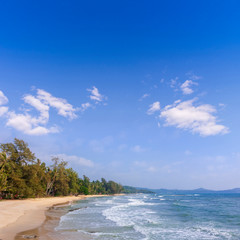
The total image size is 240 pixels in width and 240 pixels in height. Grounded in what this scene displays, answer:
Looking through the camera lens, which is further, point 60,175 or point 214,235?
point 60,175

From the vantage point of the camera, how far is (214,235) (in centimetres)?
1695

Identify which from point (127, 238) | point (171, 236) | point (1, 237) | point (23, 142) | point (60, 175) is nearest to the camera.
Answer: point (1, 237)

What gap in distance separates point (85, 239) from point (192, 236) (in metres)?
9.29

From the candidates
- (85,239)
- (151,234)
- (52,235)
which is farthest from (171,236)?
(52,235)

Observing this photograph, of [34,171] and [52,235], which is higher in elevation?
[34,171]

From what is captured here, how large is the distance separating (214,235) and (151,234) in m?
5.77

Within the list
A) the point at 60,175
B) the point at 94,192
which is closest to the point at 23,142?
the point at 60,175

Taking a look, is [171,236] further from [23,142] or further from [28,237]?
Answer: [23,142]

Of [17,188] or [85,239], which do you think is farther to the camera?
[17,188]

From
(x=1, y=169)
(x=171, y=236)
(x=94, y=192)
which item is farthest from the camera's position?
(x=94, y=192)

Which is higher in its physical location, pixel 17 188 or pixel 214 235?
pixel 17 188

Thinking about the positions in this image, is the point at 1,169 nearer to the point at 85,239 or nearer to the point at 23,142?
the point at 23,142

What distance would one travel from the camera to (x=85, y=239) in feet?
45.1

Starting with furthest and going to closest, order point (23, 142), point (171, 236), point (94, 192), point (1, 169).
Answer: point (94, 192) → point (23, 142) → point (1, 169) → point (171, 236)
